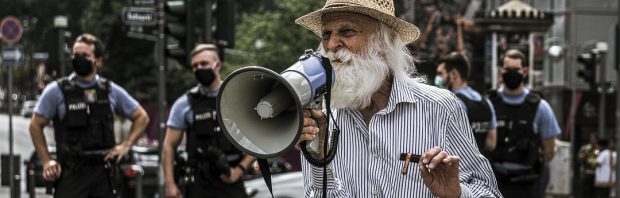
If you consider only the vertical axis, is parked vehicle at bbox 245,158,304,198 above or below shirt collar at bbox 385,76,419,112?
below

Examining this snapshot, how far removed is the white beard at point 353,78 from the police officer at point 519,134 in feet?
19.2

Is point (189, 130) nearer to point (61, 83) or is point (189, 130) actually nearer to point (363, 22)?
point (61, 83)

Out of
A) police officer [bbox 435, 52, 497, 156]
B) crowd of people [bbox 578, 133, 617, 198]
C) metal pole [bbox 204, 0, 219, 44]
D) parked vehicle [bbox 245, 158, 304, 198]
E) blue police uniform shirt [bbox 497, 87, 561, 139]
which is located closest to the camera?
police officer [bbox 435, 52, 497, 156]

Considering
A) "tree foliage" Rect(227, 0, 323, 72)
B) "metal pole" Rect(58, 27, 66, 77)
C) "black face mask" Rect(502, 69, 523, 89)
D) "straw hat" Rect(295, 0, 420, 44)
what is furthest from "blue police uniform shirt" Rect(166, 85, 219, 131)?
"tree foliage" Rect(227, 0, 323, 72)

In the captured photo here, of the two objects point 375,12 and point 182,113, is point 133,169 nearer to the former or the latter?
point 182,113

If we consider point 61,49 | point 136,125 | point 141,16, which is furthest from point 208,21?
point 61,49

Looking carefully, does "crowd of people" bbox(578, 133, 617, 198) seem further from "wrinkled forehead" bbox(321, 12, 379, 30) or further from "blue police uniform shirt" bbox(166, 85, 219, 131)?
"wrinkled forehead" bbox(321, 12, 379, 30)

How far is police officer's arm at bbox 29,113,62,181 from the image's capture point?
8.70 metres

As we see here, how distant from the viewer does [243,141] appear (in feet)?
11.6

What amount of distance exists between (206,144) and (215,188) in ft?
1.14

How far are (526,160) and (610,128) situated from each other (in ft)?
102

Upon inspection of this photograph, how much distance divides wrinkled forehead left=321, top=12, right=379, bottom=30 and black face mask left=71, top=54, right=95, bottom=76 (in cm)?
516

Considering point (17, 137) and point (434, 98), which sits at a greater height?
point (434, 98)

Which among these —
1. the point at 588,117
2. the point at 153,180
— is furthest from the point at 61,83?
the point at 588,117
